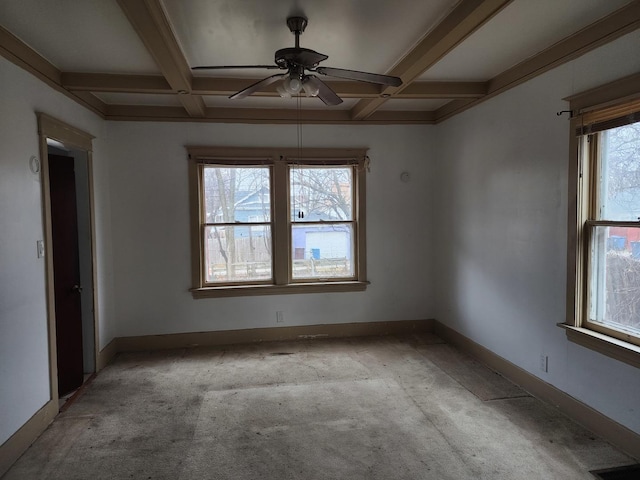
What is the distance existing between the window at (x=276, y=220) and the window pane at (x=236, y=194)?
11 millimetres

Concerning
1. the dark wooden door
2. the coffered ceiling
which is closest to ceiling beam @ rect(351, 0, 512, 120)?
the coffered ceiling

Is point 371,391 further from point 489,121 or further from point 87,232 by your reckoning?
point 87,232

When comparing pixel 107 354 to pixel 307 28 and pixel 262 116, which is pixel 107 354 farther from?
pixel 307 28

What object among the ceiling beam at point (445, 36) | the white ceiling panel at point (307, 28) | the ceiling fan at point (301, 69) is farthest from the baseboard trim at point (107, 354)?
the ceiling beam at point (445, 36)

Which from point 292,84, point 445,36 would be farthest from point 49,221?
point 445,36

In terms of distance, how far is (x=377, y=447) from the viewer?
8.76ft

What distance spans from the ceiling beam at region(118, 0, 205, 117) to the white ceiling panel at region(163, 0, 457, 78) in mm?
70

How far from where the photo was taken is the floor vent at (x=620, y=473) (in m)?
2.31

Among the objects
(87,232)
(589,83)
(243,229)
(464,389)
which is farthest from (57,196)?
(589,83)

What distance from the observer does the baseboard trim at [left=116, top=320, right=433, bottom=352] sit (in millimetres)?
4613

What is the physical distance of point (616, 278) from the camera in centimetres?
270

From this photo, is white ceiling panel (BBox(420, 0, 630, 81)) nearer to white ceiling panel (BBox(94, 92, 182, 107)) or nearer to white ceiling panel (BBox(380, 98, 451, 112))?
white ceiling panel (BBox(380, 98, 451, 112))

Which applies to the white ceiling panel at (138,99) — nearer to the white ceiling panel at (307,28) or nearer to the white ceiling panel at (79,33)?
the white ceiling panel at (79,33)

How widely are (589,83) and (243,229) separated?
346 centimetres
